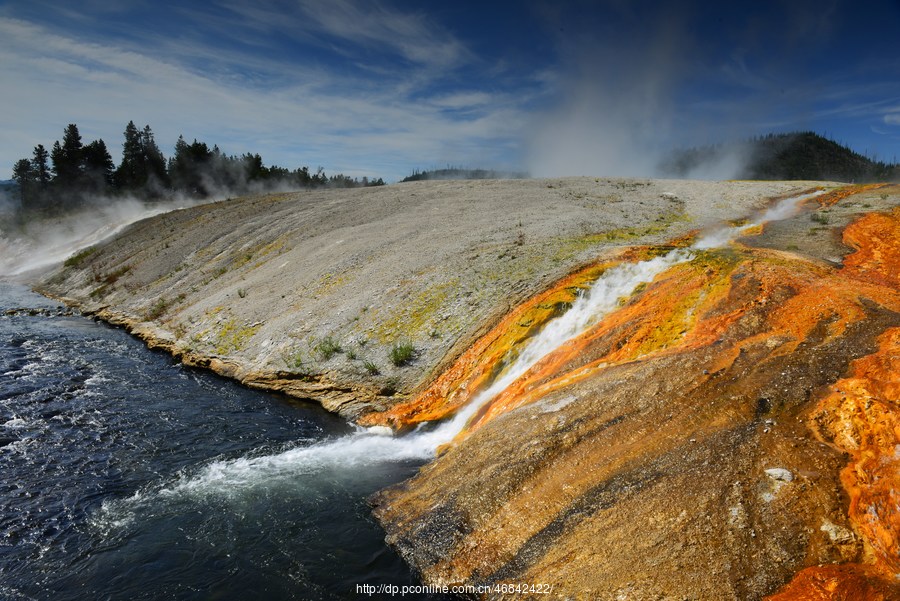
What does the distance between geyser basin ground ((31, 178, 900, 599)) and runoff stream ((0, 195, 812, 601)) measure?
86 centimetres

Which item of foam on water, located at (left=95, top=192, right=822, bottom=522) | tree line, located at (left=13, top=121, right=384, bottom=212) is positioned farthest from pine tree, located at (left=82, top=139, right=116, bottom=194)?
foam on water, located at (left=95, top=192, right=822, bottom=522)

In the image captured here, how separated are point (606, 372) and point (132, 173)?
8874 centimetres

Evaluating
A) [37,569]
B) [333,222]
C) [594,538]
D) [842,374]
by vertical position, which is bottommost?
[37,569]

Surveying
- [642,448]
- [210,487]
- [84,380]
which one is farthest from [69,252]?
[642,448]

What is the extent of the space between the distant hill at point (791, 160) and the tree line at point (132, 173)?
107m

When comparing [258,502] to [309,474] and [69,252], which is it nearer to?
[309,474]

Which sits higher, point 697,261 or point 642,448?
point 697,261

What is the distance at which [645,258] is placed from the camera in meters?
17.6

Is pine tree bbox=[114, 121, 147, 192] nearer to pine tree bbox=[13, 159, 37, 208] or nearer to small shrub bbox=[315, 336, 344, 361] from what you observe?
pine tree bbox=[13, 159, 37, 208]

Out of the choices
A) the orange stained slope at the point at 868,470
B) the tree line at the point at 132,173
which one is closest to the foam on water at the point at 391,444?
the orange stained slope at the point at 868,470

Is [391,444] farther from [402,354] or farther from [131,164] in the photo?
[131,164]

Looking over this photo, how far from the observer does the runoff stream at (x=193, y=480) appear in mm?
8094

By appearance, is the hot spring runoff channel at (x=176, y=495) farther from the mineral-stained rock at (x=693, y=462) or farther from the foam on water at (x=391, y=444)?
the mineral-stained rock at (x=693, y=462)

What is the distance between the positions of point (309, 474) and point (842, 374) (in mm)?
10962
